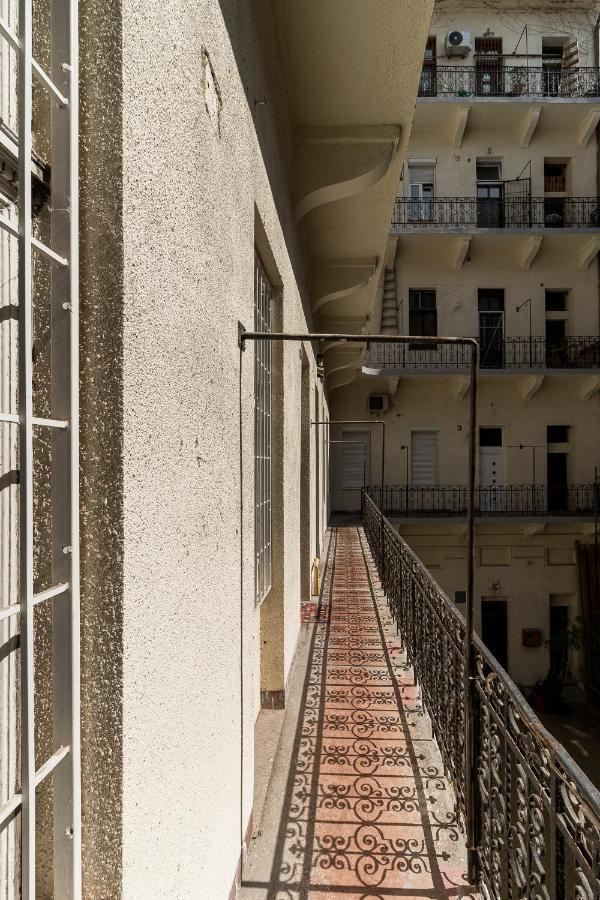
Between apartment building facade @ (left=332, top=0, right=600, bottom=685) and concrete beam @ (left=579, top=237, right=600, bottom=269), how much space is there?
A: 0.05m

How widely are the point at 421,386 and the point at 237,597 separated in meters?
16.4

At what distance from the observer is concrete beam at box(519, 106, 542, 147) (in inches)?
664

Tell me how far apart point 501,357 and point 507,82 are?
7.46 m

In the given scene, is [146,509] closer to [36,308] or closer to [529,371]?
[36,308]

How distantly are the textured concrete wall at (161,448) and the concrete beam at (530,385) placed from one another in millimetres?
16327

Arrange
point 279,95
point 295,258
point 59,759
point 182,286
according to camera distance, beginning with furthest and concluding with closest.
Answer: point 295,258
point 279,95
point 182,286
point 59,759

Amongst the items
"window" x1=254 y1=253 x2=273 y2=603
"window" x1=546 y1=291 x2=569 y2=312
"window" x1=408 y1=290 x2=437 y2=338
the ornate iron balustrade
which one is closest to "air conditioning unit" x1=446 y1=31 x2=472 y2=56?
"window" x1=408 y1=290 x2=437 y2=338

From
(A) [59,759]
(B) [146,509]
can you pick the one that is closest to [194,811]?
(A) [59,759]

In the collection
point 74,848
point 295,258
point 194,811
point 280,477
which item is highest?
point 295,258

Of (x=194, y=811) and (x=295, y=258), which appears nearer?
(x=194, y=811)

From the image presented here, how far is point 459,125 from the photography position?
55.9ft

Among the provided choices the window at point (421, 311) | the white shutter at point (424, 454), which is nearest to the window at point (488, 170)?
the window at point (421, 311)

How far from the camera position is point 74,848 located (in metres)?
1.13

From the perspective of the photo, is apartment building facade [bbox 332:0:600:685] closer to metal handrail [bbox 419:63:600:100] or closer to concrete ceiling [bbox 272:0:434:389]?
metal handrail [bbox 419:63:600:100]
